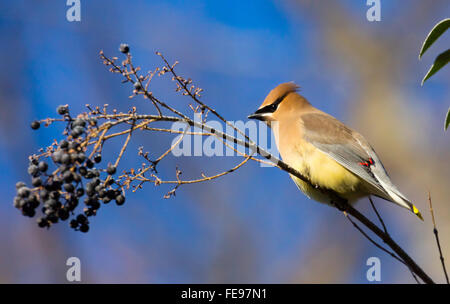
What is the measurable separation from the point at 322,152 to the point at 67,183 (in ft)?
7.10

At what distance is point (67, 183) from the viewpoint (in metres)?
2.11

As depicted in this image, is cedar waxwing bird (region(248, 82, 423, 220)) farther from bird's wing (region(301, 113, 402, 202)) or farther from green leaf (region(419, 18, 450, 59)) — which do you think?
green leaf (region(419, 18, 450, 59))

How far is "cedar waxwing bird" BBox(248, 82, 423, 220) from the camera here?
368 centimetres

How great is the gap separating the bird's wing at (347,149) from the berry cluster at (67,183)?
193 cm

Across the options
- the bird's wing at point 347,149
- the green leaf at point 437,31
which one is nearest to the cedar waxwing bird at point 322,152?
the bird's wing at point 347,149

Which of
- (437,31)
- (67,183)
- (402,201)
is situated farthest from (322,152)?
(67,183)

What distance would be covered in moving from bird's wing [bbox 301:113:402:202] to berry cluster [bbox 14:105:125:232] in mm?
1931

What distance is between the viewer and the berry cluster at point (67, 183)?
2115 mm

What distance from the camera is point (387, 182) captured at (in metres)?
3.65

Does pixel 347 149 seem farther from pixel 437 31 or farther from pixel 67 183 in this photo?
pixel 67 183

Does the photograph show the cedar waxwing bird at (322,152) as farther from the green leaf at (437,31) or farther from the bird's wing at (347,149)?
the green leaf at (437,31)

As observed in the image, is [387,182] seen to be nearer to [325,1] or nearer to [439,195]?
[439,195]

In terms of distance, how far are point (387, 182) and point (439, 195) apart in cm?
355
